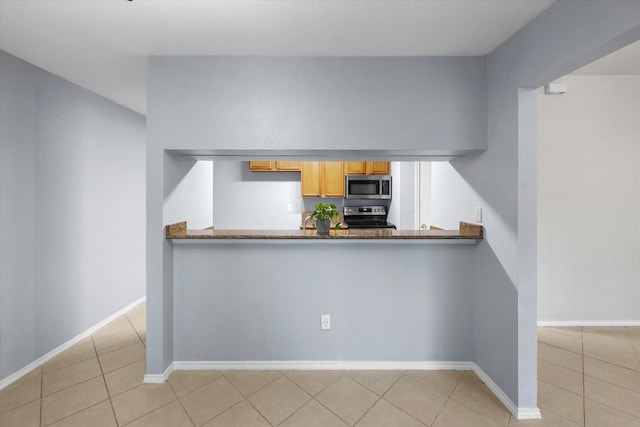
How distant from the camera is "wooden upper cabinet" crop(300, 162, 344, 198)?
4.48m

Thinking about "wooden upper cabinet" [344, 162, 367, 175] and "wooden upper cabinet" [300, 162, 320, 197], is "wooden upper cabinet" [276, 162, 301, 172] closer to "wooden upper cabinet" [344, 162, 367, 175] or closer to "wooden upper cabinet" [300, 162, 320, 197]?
"wooden upper cabinet" [300, 162, 320, 197]

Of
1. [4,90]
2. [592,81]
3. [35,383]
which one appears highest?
[592,81]

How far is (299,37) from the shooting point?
195 centimetres

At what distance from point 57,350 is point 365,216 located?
3778 mm

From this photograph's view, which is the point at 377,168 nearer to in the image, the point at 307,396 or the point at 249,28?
the point at 249,28

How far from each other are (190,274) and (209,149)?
38.5 inches

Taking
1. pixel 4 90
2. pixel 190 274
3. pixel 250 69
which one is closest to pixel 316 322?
pixel 190 274

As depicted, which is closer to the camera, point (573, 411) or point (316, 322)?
point (573, 411)

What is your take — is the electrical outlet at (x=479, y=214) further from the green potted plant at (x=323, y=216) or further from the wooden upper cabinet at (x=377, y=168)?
the wooden upper cabinet at (x=377, y=168)

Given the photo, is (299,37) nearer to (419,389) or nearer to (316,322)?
(316,322)

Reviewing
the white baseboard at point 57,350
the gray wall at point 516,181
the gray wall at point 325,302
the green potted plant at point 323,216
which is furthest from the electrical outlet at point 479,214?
the white baseboard at point 57,350

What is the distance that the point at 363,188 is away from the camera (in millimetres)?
4426

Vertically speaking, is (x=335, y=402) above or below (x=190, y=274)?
below

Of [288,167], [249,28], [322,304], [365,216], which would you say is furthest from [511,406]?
[288,167]
